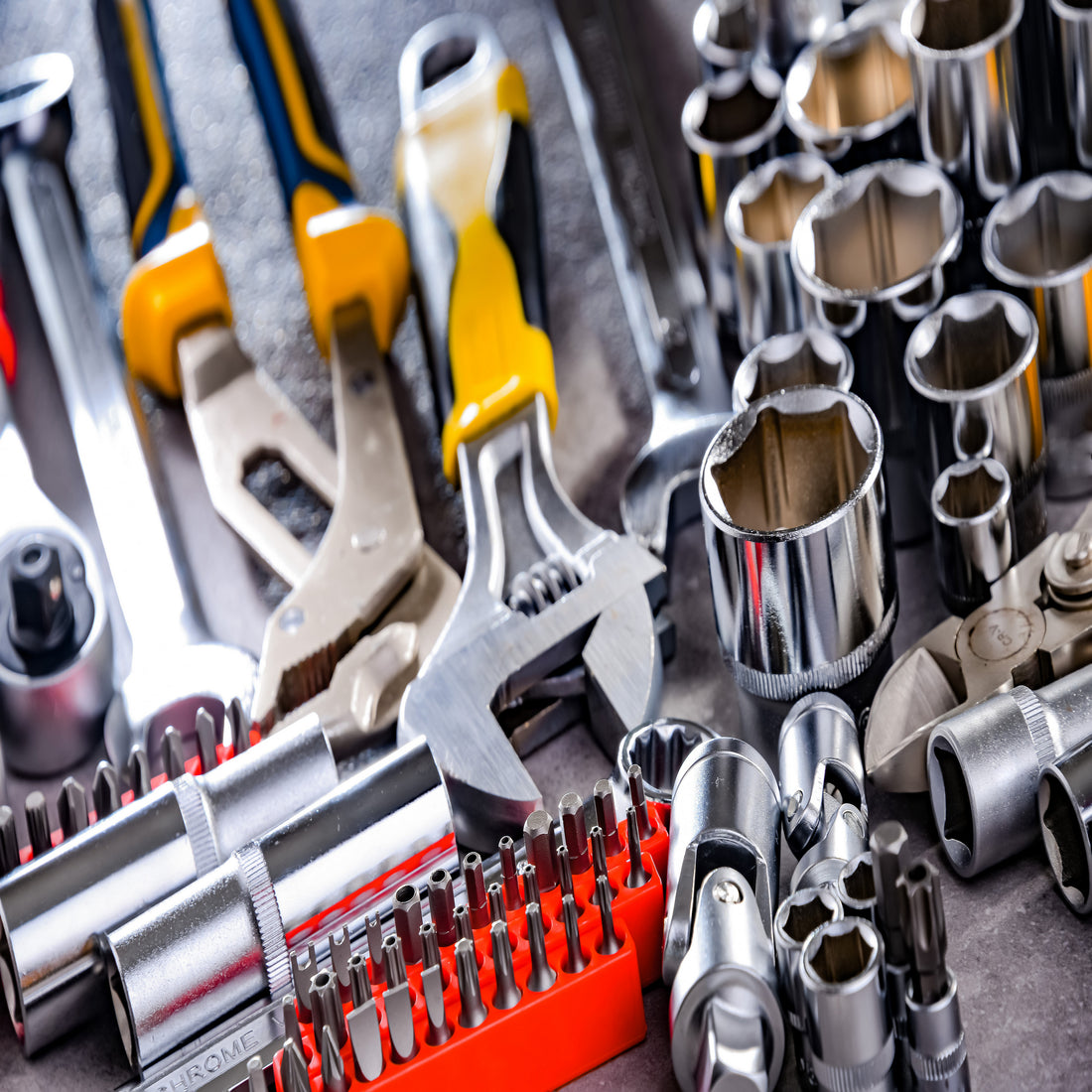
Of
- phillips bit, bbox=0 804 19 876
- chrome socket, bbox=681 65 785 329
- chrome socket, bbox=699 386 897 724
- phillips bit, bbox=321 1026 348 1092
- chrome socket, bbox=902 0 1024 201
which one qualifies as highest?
chrome socket, bbox=902 0 1024 201

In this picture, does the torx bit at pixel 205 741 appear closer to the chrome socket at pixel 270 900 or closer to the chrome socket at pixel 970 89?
the chrome socket at pixel 270 900

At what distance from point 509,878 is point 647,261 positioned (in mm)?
500

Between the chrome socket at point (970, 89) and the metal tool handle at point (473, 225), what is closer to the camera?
the chrome socket at point (970, 89)

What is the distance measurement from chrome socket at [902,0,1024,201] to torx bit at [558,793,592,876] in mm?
429

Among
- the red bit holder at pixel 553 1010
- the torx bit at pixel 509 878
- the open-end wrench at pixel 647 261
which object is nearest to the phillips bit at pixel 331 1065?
the red bit holder at pixel 553 1010

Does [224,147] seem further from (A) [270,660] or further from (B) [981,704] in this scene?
(B) [981,704]

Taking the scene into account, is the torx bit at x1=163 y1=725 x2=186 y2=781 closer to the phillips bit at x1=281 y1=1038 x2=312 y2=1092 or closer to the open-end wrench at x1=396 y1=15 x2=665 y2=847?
the open-end wrench at x1=396 y1=15 x2=665 y2=847

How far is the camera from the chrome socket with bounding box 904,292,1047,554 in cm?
Result: 97

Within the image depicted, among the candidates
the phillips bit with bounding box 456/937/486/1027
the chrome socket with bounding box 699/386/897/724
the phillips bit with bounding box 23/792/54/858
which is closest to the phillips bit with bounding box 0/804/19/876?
the phillips bit with bounding box 23/792/54/858

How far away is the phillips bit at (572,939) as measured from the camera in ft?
2.85

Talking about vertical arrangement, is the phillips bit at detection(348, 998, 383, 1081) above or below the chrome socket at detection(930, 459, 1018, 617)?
below

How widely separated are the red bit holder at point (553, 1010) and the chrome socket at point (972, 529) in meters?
0.22

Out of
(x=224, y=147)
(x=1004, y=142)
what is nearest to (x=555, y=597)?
(x=1004, y=142)

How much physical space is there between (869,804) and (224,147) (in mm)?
763
